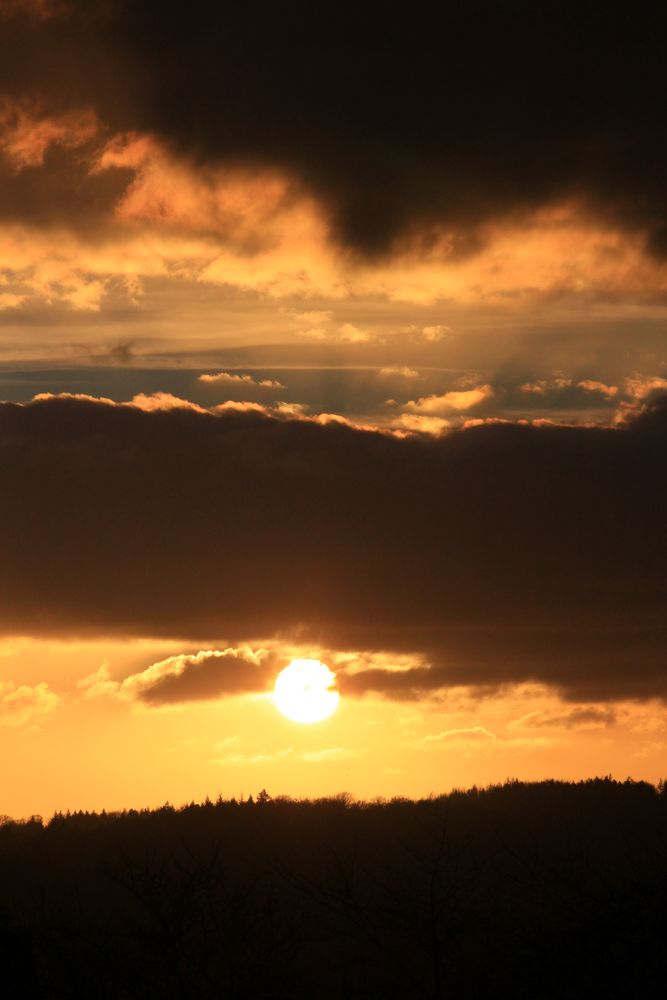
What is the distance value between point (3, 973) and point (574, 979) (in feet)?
77.9

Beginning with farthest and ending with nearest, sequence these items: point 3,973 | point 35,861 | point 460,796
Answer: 1. point 460,796
2. point 35,861
3. point 3,973

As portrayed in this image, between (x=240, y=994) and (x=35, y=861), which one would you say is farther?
(x=35, y=861)

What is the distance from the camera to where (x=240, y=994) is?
47781mm

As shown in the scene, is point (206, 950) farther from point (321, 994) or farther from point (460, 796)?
point (460, 796)

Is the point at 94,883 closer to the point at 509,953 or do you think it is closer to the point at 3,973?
the point at 3,973

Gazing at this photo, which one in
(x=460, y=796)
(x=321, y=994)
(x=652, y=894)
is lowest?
(x=321, y=994)

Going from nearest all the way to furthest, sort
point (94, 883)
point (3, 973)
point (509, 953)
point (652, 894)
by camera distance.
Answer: point (509, 953)
point (652, 894)
point (3, 973)
point (94, 883)

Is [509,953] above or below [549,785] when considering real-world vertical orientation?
below

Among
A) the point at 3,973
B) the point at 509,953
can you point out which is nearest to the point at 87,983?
the point at 3,973

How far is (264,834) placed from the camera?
181250 mm

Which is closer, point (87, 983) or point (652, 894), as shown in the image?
point (652, 894)

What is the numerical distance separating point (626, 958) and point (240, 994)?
1456 cm

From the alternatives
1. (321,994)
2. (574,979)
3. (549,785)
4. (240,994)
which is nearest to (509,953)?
(574,979)

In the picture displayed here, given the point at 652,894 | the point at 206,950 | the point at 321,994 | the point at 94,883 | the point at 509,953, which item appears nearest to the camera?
the point at 509,953
